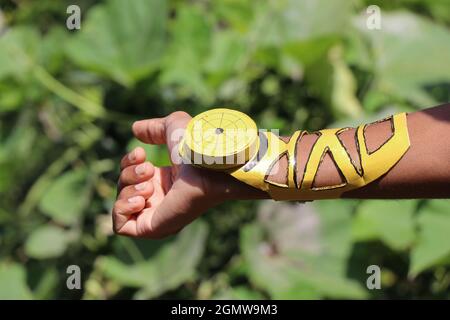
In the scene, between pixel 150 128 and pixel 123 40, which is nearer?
pixel 150 128

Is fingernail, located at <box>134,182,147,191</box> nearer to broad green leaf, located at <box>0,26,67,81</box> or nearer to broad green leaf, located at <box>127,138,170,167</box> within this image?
broad green leaf, located at <box>127,138,170,167</box>

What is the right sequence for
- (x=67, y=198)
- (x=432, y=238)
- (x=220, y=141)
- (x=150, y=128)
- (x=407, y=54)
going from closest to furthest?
(x=220, y=141) → (x=150, y=128) → (x=432, y=238) → (x=67, y=198) → (x=407, y=54)

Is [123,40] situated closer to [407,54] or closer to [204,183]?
[407,54]

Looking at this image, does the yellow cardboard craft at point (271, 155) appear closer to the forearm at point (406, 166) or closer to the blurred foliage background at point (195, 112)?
the forearm at point (406, 166)

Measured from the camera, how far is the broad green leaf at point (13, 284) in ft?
4.50

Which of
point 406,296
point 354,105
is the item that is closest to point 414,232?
point 406,296

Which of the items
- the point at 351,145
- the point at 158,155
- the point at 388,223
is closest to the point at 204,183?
the point at 351,145

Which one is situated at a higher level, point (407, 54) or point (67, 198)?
point (407, 54)

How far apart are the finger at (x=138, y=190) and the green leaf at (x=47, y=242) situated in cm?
61

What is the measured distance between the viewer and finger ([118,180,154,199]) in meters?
0.88

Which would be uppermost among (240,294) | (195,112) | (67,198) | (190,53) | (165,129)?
(190,53)

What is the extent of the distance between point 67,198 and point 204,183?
2.23 feet

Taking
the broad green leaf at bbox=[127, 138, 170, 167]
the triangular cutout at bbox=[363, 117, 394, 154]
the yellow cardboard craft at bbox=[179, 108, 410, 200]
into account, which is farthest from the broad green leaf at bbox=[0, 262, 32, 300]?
the triangular cutout at bbox=[363, 117, 394, 154]

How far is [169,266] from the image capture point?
137 cm
